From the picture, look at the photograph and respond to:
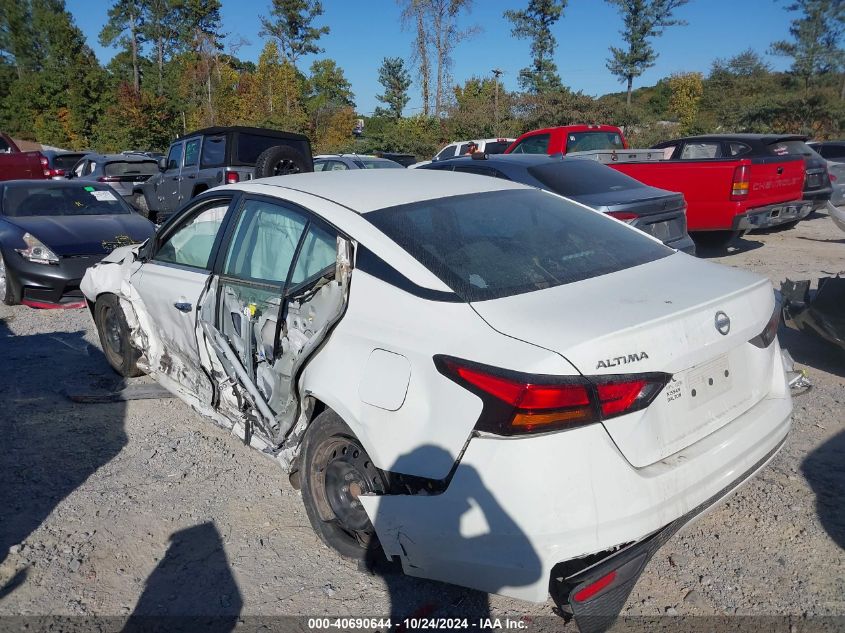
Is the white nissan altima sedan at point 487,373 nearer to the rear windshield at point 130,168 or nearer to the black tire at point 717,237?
the black tire at point 717,237

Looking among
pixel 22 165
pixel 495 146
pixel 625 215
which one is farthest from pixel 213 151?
pixel 22 165

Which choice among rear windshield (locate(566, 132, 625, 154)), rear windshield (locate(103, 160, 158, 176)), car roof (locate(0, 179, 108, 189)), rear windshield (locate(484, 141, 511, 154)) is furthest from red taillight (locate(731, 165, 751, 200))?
rear windshield (locate(103, 160, 158, 176))

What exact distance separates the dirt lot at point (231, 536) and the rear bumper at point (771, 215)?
4.49 meters

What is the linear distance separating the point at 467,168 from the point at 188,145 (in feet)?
19.8

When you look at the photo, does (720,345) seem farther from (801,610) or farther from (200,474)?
(200,474)

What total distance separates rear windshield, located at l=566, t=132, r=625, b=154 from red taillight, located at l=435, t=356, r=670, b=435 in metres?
11.1

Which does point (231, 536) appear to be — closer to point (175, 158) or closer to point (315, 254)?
point (315, 254)

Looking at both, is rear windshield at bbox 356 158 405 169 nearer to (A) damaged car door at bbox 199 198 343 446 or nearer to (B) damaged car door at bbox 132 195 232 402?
(B) damaged car door at bbox 132 195 232 402

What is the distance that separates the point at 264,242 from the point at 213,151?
27.2 feet

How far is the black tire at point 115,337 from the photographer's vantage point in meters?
5.01

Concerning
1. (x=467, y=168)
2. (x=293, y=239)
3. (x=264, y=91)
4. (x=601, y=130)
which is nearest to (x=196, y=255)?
(x=293, y=239)

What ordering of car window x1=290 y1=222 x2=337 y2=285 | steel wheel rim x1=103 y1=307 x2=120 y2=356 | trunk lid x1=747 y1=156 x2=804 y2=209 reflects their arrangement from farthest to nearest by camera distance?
trunk lid x1=747 y1=156 x2=804 y2=209 < steel wheel rim x1=103 y1=307 x2=120 y2=356 < car window x1=290 y1=222 x2=337 y2=285

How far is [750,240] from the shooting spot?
11.3 metres

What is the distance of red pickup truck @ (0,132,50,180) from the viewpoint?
16481 millimetres
